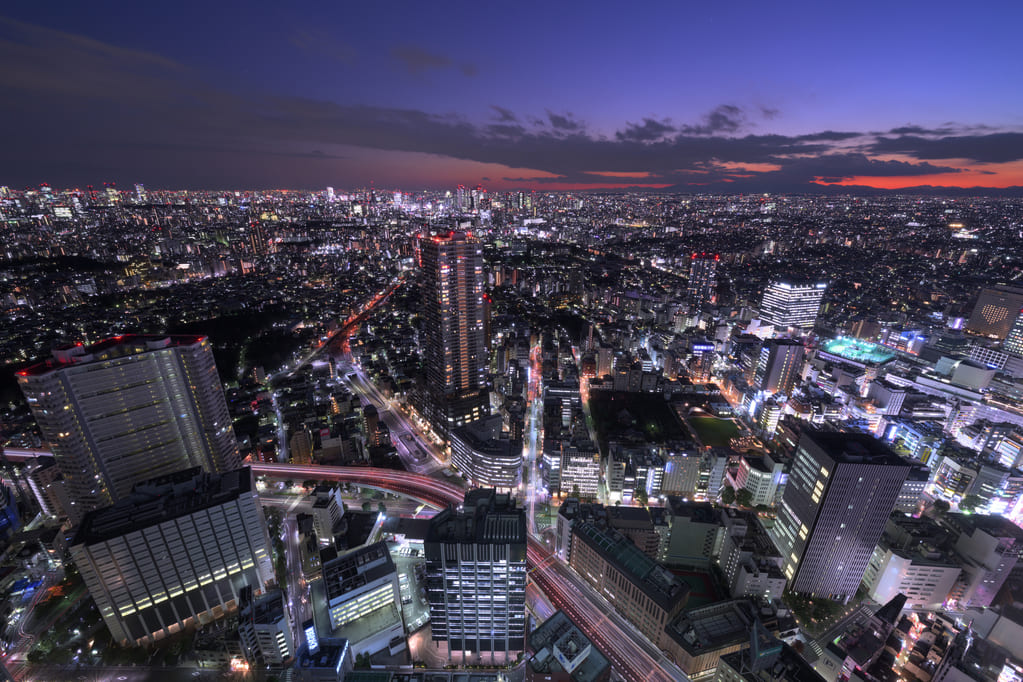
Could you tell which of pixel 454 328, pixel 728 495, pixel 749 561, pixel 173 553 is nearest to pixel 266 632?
pixel 173 553

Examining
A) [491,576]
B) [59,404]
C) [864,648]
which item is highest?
[59,404]

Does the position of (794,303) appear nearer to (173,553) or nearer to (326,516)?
(326,516)

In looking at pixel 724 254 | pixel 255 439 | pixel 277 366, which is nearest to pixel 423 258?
pixel 255 439

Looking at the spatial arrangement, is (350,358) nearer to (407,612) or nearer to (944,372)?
(407,612)

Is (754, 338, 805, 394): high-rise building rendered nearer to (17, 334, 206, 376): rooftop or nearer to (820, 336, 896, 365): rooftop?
(820, 336, 896, 365): rooftop

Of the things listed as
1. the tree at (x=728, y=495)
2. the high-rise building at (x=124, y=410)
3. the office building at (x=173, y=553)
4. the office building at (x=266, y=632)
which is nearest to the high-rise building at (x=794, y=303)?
the tree at (x=728, y=495)

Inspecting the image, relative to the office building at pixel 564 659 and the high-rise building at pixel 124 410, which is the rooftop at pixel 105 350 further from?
the office building at pixel 564 659

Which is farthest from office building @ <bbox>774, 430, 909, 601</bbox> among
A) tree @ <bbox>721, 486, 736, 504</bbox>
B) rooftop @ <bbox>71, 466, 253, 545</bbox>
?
rooftop @ <bbox>71, 466, 253, 545</bbox>

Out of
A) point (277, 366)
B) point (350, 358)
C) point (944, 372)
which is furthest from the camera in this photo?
point (350, 358)
